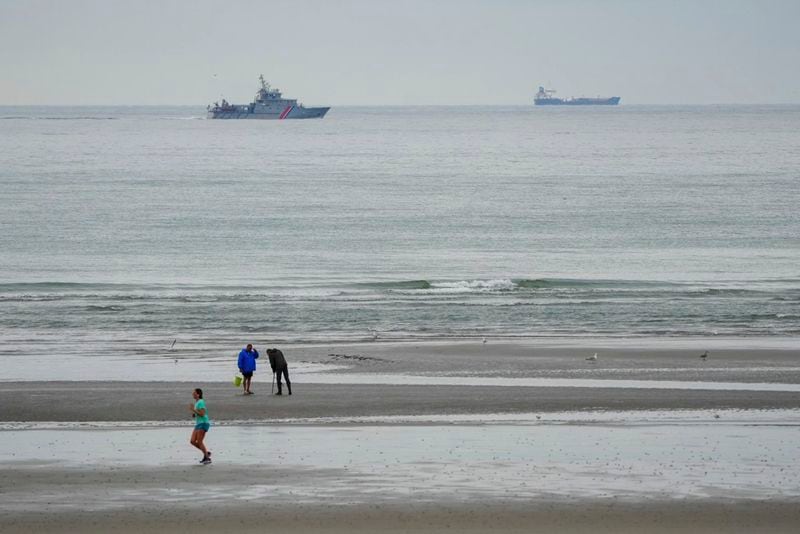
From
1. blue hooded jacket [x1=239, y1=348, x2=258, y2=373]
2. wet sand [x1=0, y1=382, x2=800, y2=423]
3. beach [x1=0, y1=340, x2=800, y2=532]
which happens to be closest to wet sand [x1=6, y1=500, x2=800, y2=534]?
beach [x1=0, y1=340, x2=800, y2=532]

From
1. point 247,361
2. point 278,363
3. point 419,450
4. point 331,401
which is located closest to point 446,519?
point 419,450

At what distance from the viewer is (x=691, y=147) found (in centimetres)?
16638

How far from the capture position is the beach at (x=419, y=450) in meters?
16.8

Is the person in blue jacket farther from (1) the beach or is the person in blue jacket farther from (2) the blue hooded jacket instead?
(1) the beach

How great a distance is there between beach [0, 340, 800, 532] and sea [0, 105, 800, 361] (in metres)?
7.07

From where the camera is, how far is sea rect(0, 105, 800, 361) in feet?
126

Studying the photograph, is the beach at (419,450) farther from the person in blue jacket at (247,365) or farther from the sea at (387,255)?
the sea at (387,255)

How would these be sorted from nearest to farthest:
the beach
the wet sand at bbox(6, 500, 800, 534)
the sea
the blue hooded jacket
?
the wet sand at bbox(6, 500, 800, 534) < the beach < the blue hooded jacket < the sea

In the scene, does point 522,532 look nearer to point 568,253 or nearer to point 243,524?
point 243,524

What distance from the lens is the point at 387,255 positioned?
58.2 m

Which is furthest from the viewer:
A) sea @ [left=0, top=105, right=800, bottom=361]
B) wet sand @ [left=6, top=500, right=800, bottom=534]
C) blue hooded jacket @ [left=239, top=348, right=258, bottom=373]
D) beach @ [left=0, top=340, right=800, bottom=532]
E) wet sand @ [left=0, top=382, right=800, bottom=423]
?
sea @ [left=0, top=105, right=800, bottom=361]

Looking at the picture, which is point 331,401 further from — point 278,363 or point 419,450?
point 419,450

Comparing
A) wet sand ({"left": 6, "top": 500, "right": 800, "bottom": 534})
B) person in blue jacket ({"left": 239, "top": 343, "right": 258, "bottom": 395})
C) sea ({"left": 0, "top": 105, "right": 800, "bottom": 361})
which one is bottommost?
wet sand ({"left": 6, "top": 500, "right": 800, "bottom": 534})

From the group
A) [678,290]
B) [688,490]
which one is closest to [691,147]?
[678,290]
